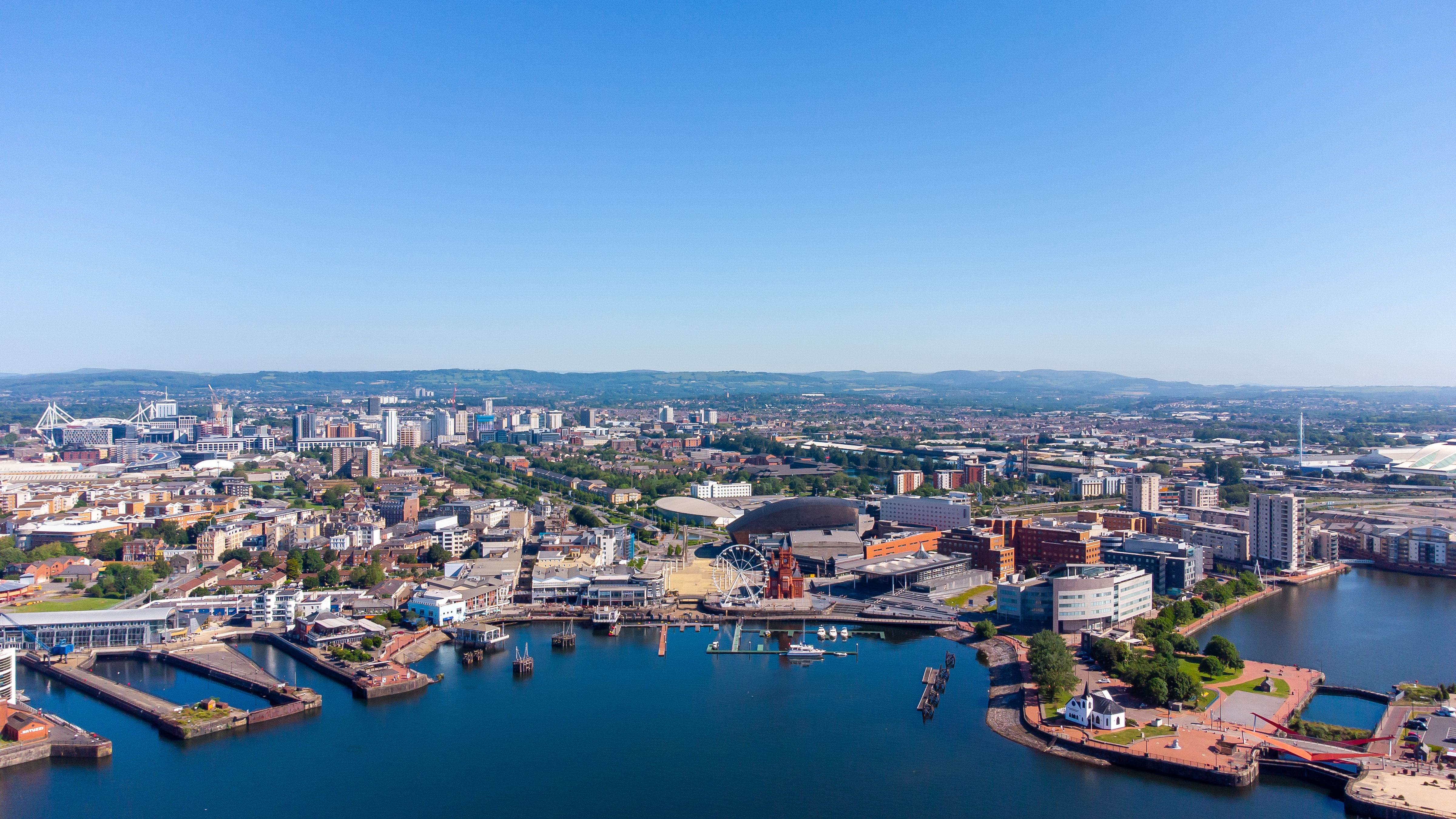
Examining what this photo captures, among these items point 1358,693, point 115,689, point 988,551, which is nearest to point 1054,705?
point 1358,693

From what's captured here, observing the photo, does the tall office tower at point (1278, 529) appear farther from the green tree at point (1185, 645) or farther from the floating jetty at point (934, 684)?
the floating jetty at point (934, 684)

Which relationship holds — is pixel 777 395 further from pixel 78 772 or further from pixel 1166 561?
pixel 78 772

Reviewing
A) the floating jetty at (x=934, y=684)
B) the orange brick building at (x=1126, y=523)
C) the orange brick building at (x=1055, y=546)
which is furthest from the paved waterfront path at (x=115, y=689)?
the orange brick building at (x=1126, y=523)

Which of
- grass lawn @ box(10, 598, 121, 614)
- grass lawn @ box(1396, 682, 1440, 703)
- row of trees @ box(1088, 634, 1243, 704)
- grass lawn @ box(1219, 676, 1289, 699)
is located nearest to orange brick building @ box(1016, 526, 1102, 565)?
row of trees @ box(1088, 634, 1243, 704)

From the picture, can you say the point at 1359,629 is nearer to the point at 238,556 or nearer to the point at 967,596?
the point at 967,596

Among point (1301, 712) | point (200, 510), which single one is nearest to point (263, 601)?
point (200, 510)

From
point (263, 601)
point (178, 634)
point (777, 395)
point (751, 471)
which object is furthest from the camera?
point (777, 395)

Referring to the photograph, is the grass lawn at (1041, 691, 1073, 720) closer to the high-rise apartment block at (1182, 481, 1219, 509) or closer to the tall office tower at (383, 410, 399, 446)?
the high-rise apartment block at (1182, 481, 1219, 509)
